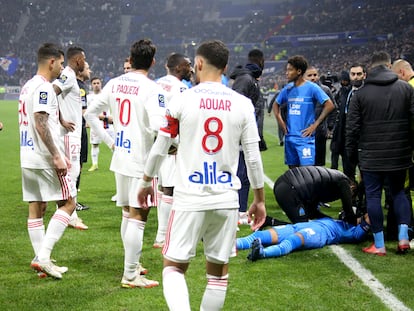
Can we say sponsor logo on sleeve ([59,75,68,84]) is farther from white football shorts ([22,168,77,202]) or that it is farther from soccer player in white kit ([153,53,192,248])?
white football shorts ([22,168,77,202])

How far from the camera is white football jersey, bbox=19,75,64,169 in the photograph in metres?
5.11

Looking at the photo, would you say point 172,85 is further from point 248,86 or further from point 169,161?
point 248,86

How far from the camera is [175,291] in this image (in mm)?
3389

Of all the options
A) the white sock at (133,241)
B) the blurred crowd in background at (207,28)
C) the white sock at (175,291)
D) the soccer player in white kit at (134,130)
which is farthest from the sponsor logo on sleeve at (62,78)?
the blurred crowd in background at (207,28)

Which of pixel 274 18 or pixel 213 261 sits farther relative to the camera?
pixel 274 18

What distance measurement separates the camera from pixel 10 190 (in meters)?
10.8

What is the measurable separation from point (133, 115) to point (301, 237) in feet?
7.68

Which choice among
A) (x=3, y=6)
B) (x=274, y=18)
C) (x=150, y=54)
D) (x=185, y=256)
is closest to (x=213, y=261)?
(x=185, y=256)

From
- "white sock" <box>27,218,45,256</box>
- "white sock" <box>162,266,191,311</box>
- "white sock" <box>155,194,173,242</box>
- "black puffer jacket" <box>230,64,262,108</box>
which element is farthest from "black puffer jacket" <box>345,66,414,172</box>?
"white sock" <box>27,218,45,256</box>

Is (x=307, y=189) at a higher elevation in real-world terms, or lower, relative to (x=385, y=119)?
lower

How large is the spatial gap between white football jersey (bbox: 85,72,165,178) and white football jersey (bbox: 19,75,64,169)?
53 centimetres

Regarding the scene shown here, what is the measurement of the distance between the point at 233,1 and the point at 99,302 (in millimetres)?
65543

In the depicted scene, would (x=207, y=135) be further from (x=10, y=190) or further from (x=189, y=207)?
(x=10, y=190)

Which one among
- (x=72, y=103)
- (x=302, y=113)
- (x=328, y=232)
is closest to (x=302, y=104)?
(x=302, y=113)
